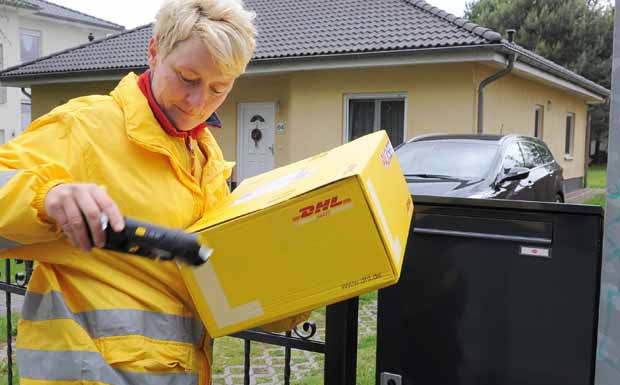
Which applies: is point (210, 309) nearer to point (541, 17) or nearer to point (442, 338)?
point (442, 338)

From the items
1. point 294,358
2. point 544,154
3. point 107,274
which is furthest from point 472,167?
point 107,274

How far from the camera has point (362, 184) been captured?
116cm

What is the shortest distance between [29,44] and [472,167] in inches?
1013

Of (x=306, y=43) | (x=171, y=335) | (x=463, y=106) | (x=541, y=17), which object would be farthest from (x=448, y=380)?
(x=541, y=17)

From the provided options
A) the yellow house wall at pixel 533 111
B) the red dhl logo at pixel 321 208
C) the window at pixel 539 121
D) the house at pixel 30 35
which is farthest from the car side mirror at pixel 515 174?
the house at pixel 30 35

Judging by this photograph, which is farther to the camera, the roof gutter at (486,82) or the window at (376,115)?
the window at (376,115)

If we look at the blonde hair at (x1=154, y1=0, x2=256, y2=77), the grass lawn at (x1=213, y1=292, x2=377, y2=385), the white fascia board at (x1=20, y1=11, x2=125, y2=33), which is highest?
the white fascia board at (x1=20, y1=11, x2=125, y2=33)

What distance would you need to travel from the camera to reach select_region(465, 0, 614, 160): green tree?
29.7m

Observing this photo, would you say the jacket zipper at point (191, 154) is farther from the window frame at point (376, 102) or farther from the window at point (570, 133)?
the window at point (570, 133)

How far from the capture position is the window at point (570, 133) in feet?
64.5

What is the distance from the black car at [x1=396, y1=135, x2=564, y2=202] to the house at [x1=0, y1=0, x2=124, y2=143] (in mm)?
18208

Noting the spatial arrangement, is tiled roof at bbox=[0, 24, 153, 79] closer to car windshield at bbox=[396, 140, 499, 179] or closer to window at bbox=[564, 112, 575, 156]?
car windshield at bbox=[396, 140, 499, 179]

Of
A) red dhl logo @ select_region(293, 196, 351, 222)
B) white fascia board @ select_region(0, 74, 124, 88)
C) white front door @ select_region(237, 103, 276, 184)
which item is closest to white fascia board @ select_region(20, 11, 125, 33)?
white fascia board @ select_region(0, 74, 124, 88)

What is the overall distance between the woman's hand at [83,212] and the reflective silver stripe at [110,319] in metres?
0.29
